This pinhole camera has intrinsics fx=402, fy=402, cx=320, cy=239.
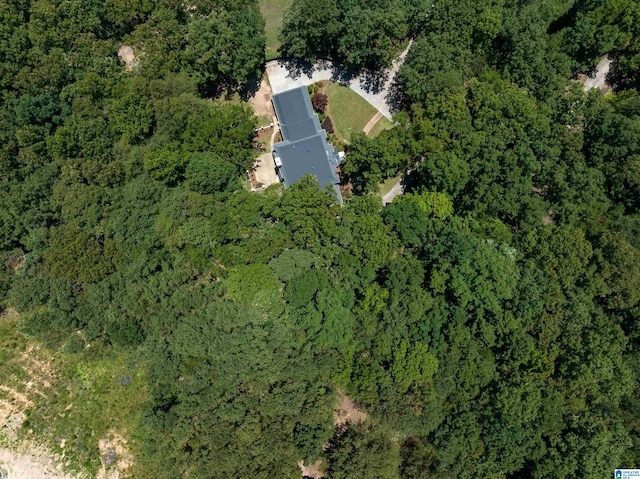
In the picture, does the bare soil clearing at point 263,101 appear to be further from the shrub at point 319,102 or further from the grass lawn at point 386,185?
the grass lawn at point 386,185

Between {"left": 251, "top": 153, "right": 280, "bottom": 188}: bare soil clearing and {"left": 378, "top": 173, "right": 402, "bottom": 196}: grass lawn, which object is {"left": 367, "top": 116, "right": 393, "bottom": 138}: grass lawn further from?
{"left": 251, "top": 153, "right": 280, "bottom": 188}: bare soil clearing

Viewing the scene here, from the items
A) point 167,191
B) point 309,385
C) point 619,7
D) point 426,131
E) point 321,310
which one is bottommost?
point 309,385

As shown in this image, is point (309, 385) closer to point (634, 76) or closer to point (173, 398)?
point (173, 398)

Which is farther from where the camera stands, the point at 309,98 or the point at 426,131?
the point at 309,98

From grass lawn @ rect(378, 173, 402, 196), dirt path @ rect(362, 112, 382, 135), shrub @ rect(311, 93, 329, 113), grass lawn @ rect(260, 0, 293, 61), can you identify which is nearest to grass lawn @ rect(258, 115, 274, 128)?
shrub @ rect(311, 93, 329, 113)

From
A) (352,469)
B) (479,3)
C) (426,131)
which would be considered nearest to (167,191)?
(426,131)

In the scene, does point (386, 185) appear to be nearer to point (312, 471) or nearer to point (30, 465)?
point (312, 471)

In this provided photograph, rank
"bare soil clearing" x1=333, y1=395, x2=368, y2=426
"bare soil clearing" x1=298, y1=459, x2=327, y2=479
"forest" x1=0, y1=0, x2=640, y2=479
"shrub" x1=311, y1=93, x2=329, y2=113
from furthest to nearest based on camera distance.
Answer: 1. "shrub" x1=311, y1=93, x2=329, y2=113
2. "bare soil clearing" x1=298, y1=459, x2=327, y2=479
3. "bare soil clearing" x1=333, y1=395, x2=368, y2=426
4. "forest" x1=0, y1=0, x2=640, y2=479
